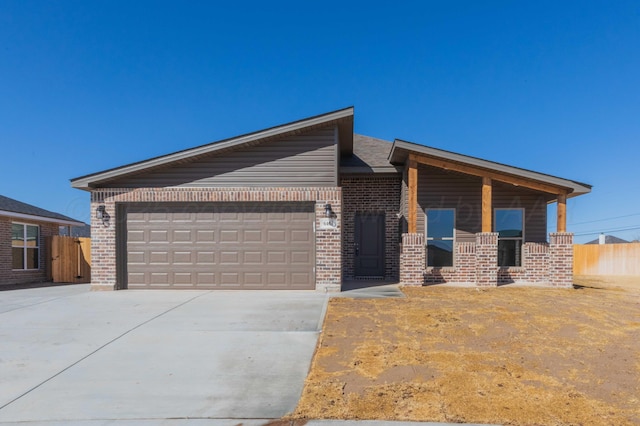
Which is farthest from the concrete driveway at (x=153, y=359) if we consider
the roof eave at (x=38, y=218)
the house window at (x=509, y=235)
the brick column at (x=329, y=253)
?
the house window at (x=509, y=235)

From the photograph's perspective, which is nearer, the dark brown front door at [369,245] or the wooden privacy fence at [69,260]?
the dark brown front door at [369,245]

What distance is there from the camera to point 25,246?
12406mm

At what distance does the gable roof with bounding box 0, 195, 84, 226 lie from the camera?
11.6 meters

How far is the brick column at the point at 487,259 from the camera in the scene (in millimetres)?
9742

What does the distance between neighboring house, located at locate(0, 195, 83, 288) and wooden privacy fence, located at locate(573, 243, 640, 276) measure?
2383cm

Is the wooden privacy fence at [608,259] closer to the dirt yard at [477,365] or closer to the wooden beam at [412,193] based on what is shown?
the dirt yard at [477,365]

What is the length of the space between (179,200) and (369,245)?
236 inches

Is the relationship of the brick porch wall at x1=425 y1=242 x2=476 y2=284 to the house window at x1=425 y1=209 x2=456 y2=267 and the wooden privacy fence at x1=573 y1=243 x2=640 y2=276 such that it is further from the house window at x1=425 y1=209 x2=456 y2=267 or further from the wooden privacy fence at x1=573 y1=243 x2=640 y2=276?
the wooden privacy fence at x1=573 y1=243 x2=640 y2=276

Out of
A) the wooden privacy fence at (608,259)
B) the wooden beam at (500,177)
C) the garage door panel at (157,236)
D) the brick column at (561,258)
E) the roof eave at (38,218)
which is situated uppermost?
the wooden beam at (500,177)

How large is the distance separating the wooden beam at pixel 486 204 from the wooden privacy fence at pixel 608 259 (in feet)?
36.9

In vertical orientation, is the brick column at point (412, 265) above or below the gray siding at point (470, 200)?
below

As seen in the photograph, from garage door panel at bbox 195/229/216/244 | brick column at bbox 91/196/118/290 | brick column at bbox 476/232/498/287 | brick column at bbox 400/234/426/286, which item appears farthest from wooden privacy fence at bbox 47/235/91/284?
brick column at bbox 476/232/498/287

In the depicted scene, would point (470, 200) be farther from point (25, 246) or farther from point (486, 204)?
point (25, 246)

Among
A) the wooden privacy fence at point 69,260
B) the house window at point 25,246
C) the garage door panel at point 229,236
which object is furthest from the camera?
the wooden privacy fence at point 69,260
